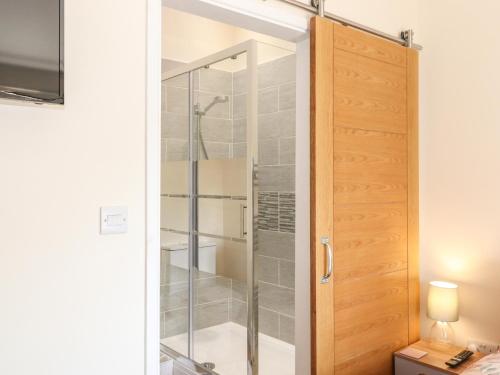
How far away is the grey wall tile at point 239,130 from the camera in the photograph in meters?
2.42

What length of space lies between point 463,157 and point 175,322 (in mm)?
2266

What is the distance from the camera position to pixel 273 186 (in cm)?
330

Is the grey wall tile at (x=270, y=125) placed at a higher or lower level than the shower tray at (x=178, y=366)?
higher

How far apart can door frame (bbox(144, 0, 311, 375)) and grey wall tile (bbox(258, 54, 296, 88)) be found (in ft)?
3.09

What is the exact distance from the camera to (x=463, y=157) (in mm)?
2385

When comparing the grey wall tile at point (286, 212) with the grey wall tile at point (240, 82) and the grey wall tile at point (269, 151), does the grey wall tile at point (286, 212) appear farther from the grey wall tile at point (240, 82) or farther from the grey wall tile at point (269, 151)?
the grey wall tile at point (240, 82)

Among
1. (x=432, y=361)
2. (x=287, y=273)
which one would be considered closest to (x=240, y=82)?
(x=287, y=273)

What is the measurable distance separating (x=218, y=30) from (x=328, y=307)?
266 cm

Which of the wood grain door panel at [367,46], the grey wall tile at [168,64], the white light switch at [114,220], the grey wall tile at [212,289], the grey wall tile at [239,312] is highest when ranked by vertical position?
the grey wall tile at [168,64]

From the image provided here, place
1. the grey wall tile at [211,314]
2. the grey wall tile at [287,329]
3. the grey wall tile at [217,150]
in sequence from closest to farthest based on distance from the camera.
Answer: the grey wall tile at [217,150]
the grey wall tile at [211,314]
the grey wall tile at [287,329]

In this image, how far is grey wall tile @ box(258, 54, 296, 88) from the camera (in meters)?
3.02

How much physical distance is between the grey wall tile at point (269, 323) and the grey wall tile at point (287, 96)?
160 cm

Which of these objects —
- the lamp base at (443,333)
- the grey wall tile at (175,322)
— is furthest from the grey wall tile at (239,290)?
the lamp base at (443,333)

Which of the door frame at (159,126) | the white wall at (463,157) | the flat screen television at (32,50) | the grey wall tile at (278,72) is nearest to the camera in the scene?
the flat screen television at (32,50)
